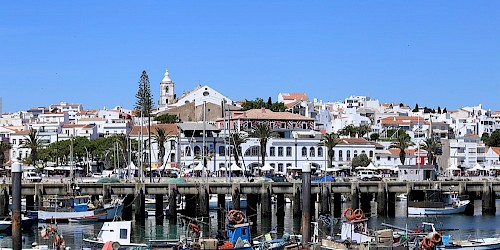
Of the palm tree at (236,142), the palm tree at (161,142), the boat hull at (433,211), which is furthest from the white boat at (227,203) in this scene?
the palm tree at (161,142)

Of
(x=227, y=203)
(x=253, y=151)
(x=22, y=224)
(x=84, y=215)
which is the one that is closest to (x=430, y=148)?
(x=253, y=151)

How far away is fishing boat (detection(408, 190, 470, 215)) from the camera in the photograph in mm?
84938

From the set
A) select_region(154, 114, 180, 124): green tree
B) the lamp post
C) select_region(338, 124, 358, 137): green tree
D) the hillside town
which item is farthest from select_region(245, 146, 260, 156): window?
the lamp post

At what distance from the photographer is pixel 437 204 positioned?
282 ft

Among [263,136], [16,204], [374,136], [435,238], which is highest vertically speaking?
[263,136]

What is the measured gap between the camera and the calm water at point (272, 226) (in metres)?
62.6

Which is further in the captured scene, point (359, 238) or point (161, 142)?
point (161, 142)

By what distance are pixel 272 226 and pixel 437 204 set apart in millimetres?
20306

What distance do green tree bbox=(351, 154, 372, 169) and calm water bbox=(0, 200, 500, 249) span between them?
42322 mm

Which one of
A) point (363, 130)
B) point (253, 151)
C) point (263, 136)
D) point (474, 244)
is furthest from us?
point (363, 130)

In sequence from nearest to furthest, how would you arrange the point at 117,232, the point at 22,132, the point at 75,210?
the point at 117,232 → the point at 75,210 → the point at 22,132

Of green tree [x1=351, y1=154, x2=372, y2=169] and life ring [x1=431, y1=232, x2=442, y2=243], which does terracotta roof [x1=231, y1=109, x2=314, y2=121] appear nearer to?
green tree [x1=351, y1=154, x2=372, y2=169]

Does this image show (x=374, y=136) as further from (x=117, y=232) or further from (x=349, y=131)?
(x=117, y=232)

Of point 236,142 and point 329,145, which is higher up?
point 236,142
